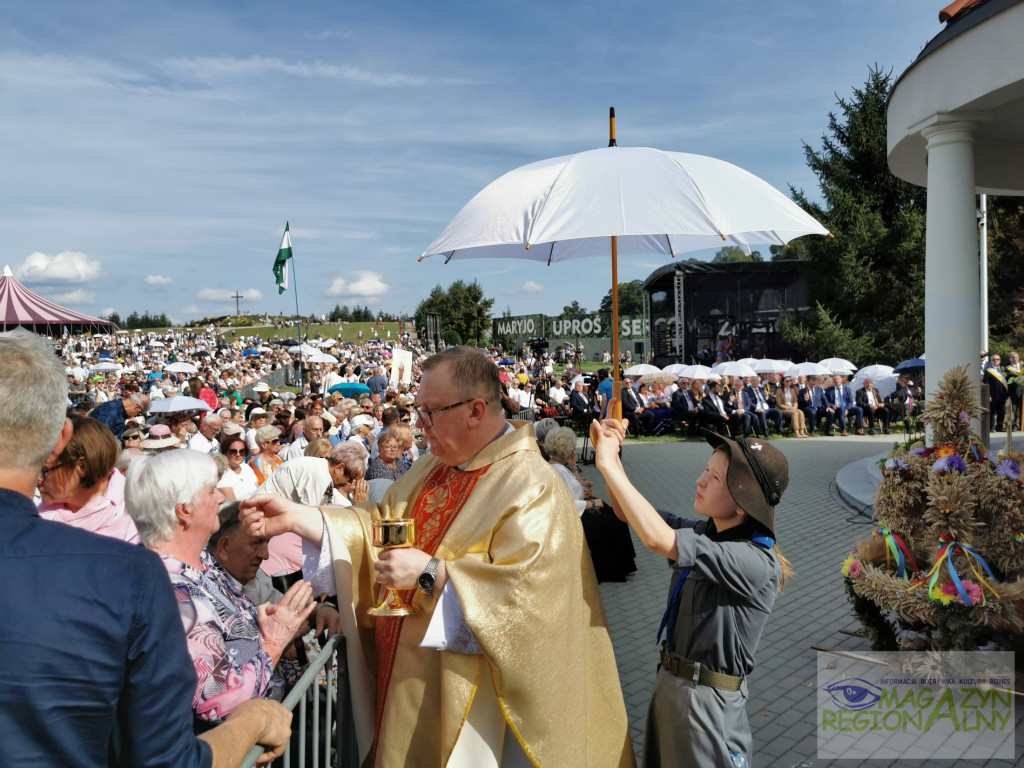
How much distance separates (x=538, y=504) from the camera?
245 centimetres

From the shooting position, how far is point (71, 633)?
1.19 m

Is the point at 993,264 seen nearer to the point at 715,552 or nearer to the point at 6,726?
the point at 715,552

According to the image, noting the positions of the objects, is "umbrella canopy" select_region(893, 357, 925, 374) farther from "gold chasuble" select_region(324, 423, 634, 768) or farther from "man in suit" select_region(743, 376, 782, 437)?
"gold chasuble" select_region(324, 423, 634, 768)

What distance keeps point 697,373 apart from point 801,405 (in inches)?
109

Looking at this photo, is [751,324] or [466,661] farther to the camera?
[751,324]

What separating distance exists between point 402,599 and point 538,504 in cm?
56

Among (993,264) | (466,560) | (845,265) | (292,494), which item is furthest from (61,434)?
(993,264)

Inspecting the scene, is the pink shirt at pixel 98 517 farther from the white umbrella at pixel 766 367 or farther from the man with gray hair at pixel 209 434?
the white umbrella at pixel 766 367

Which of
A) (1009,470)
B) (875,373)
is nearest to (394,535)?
(1009,470)

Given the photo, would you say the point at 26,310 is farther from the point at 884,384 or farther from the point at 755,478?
the point at 884,384

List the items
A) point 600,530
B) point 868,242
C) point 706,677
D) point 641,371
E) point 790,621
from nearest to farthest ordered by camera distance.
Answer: point 706,677
point 790,621
point 600,530
point 641,371
point 868,242

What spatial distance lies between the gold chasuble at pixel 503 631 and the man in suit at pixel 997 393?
59.5ft

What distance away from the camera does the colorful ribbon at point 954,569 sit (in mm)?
4398

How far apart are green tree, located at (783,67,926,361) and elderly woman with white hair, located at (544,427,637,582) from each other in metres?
23.6
